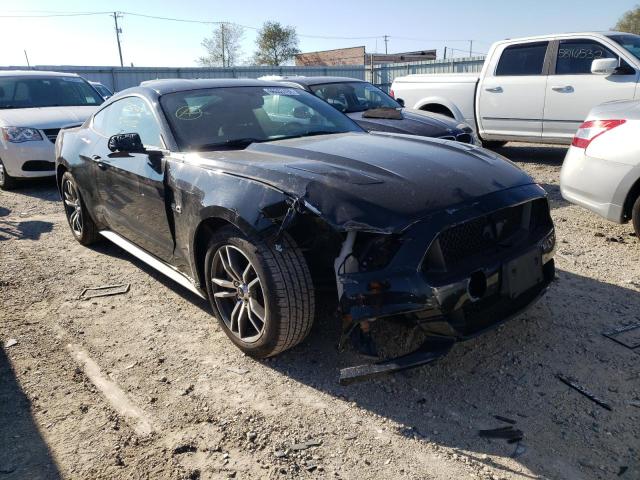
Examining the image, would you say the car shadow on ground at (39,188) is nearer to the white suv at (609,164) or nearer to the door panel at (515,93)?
the white suv at (609,164)

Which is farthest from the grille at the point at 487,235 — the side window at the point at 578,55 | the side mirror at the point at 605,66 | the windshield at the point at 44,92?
the windshield at the point at 44,92

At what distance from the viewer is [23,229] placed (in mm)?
5980

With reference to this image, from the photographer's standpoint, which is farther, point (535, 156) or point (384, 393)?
point (535, 156)

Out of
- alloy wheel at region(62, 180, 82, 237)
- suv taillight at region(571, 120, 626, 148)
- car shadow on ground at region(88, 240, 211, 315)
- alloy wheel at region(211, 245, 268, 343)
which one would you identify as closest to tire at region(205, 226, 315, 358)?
alloy wheel at region(211, 245, 268, 343)

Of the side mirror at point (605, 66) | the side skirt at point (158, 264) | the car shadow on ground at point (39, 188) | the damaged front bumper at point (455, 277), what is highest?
the side mirror at point (605, 66)

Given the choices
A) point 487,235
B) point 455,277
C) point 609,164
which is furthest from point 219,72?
point 455,277

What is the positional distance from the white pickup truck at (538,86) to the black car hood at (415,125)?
79.7 inches

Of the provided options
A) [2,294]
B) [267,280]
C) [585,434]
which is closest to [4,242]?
[2,294]

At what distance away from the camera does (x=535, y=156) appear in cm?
912

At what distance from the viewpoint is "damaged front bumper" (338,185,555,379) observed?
7.83 ft

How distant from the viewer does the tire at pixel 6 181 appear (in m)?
7.91

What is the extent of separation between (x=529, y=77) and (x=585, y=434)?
277 inches

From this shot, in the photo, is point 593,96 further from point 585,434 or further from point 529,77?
point 585,434

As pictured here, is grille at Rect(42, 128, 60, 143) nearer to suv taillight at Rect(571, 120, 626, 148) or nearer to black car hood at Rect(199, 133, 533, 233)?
black car hood at Rect(199, 133, 533, 233)
